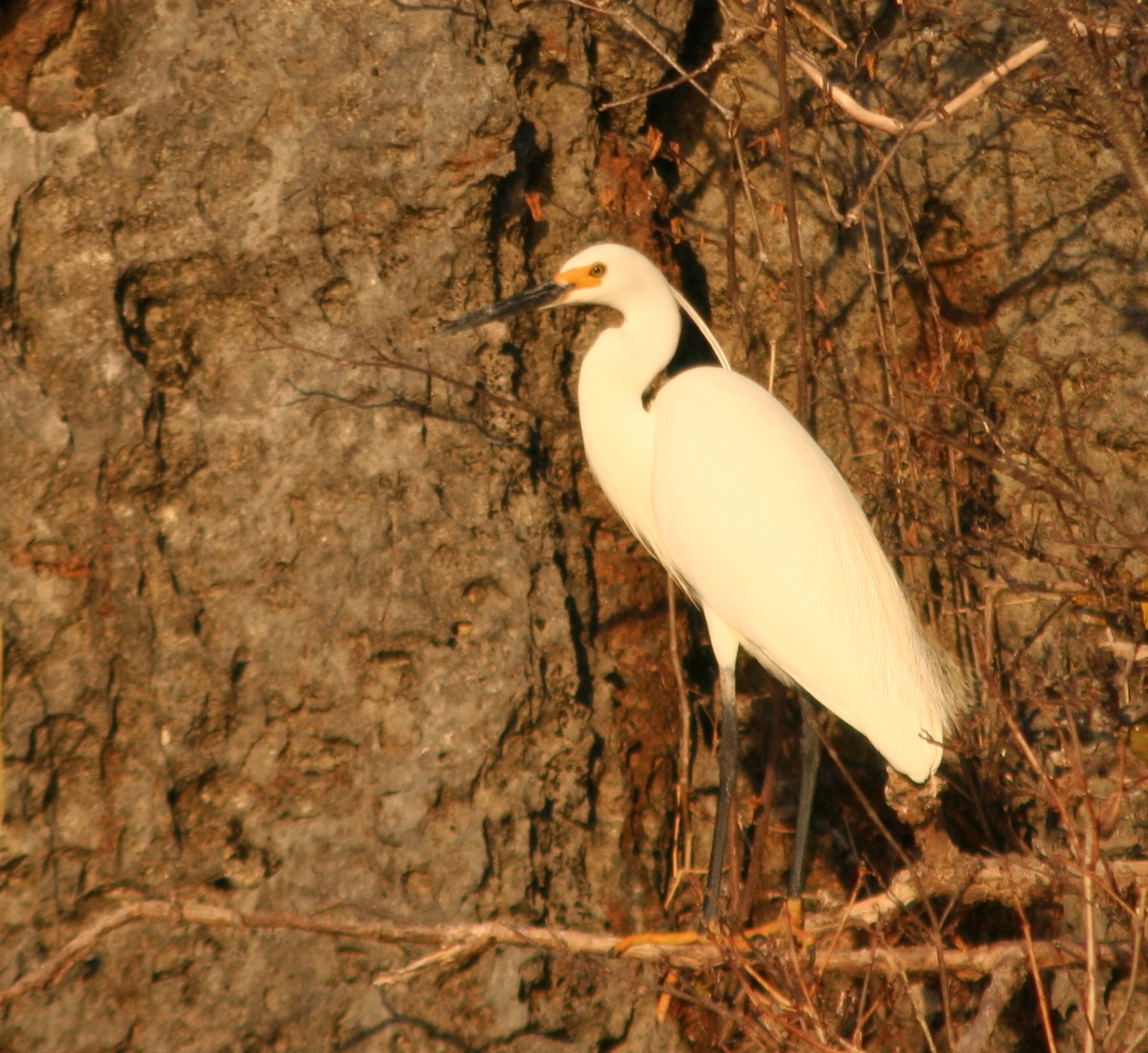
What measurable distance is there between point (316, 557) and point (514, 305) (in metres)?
0.57

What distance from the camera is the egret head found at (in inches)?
99.2

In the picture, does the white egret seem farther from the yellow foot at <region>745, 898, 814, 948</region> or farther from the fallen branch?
the fallen branch

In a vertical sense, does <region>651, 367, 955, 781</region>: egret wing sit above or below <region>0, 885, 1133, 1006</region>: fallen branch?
above

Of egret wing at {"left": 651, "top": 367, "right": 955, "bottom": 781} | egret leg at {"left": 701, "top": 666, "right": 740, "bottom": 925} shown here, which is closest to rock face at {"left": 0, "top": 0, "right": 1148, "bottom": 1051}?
egret wing at {"left": 651, "top": 367, "right": 955, "bottom": 781}

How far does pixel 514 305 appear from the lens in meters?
2.48

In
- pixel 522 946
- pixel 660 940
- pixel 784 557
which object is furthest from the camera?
pixel 784 557

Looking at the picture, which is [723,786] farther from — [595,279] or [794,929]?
[595,279]

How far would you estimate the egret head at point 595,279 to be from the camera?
8.27 feet

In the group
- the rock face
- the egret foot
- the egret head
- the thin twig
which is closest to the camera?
the thin twig

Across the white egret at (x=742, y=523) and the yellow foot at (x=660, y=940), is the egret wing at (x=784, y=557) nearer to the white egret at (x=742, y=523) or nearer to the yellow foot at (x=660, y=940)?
the white egret at (x=742, y=523)

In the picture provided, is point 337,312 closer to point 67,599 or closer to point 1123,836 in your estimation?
point 67,599

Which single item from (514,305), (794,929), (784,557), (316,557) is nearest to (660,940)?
(794,929)

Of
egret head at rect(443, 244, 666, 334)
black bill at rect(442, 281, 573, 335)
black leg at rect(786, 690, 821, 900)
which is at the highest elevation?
egret head at rect(443, 244, 666, 334)

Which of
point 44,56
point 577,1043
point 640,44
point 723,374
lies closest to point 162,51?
point 44,56
